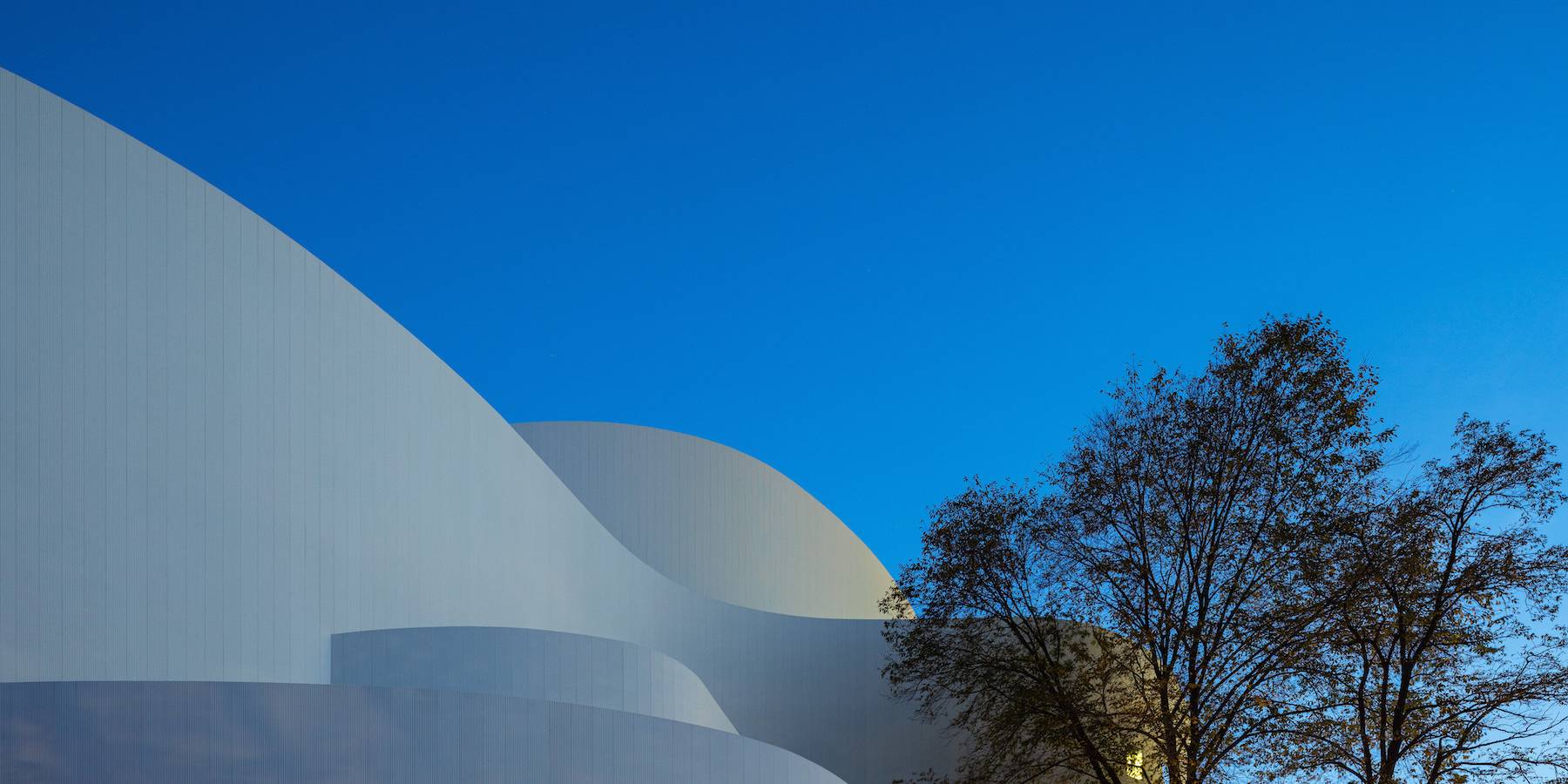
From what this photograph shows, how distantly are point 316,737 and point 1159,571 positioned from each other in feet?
33.3

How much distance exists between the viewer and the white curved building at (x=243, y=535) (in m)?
8.30

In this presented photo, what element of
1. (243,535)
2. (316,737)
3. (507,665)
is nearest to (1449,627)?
(507,665)

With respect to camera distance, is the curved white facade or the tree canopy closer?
the tree canopy

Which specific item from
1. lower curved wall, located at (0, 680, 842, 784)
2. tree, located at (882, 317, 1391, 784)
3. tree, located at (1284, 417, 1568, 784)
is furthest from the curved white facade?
lower curved wall, located at (0, 680, 842, 784)

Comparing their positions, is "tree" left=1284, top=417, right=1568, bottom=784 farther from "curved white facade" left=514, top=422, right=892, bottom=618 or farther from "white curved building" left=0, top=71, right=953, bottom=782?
"curved white facade" left=514, top=422, right=892, bottom=618

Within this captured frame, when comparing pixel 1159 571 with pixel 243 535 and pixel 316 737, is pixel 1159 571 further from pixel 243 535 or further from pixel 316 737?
pixel 316 737

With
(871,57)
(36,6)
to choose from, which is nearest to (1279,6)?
(871,57)

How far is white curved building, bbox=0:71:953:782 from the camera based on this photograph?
8297 mm

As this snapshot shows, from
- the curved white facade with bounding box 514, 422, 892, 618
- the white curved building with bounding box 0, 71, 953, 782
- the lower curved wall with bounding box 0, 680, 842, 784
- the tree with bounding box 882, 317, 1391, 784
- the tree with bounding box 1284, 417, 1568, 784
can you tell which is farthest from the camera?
the curved white facade with bounding box 514, 422, 892, 618

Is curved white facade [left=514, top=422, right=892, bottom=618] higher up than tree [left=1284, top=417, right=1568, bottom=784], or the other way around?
curved white facade [left=514, top=422, right=892, bottom=618]

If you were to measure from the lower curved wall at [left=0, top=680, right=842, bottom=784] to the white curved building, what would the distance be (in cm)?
2

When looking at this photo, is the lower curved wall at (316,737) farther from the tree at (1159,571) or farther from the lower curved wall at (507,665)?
the tree at (1159,571)

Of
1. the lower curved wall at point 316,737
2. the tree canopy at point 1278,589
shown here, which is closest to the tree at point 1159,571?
the tree canopy at point 1278,589

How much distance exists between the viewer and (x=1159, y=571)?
1536 centimetres
